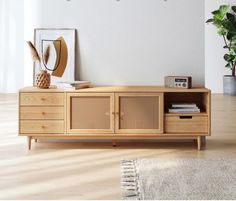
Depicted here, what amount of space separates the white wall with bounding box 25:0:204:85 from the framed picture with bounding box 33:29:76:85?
0.06 meters

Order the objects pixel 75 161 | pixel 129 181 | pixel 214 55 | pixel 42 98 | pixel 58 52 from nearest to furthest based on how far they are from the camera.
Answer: pixel 129 181 < pixel 75 161 < pixel 42 98 < pixel 58 52 < pixel 214 55

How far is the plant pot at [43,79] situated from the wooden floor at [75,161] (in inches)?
19.9

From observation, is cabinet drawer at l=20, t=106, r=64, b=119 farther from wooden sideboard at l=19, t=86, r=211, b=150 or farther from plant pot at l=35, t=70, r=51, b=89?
plant pot at l=35, t=70, r=51, b=89

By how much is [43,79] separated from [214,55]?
501cm

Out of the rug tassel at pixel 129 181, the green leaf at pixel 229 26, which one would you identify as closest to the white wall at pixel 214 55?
the green leaf at pixel 229 26

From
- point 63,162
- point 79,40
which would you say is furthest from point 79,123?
point 79,40

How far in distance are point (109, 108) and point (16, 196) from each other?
1380 millimetres

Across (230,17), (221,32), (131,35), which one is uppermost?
(230,17)

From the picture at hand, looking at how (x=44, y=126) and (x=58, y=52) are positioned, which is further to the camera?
(x=58, y=52)

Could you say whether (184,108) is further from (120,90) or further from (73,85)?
(73,85)

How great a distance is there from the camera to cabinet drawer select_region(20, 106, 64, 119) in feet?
12.6

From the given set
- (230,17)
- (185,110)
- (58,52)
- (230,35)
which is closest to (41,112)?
(58,52)

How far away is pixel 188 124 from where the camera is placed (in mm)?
3854

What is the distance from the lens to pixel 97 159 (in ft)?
11.6
